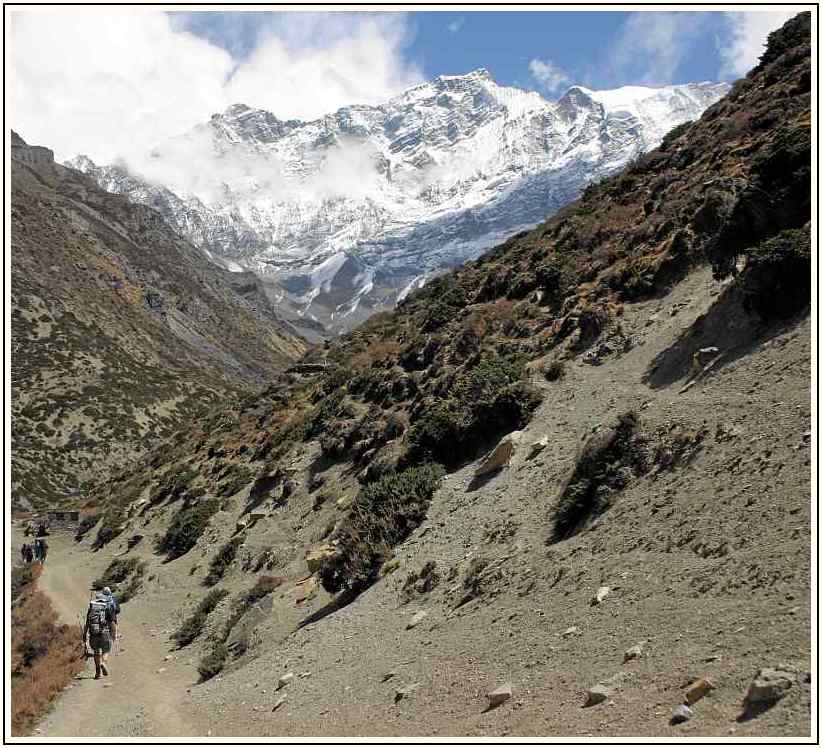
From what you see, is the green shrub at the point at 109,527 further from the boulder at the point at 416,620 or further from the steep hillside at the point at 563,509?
the boulder at the point at 416,620

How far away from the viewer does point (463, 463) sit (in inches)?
712

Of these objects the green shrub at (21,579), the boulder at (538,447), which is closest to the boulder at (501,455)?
the boulder at (538,447)

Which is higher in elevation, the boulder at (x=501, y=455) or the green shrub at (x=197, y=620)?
the boulder at (x=501, y=455)

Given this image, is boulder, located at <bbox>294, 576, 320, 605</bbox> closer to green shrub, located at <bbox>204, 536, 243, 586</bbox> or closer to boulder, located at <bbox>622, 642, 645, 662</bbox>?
green shrub, located at <bbox>204, 536, 243, 586</bbox>

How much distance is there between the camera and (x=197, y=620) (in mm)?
18688

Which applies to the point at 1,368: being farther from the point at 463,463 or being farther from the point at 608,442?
the point at 608,442

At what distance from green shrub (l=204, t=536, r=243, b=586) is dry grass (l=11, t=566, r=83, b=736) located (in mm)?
3830

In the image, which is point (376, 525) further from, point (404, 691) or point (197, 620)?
point (404, 691)

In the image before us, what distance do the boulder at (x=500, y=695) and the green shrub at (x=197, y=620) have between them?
11.9m

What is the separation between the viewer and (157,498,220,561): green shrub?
2598 cm


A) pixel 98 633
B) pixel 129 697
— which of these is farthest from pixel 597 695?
pixel 98 633

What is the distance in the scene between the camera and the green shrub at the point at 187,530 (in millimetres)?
25984

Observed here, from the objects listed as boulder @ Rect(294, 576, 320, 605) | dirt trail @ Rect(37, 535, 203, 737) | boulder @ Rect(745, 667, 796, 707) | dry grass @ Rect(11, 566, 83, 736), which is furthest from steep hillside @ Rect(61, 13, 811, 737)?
dry grass @ Rect(11, 566, 83, 736)

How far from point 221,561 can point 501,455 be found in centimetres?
1047
